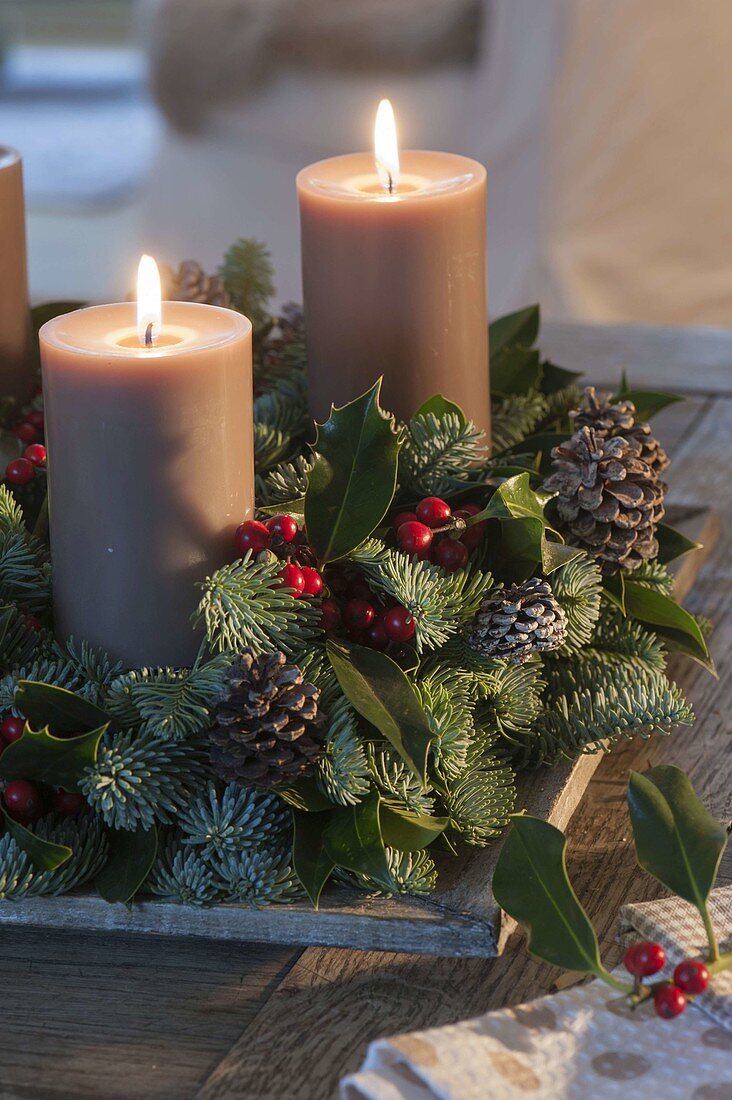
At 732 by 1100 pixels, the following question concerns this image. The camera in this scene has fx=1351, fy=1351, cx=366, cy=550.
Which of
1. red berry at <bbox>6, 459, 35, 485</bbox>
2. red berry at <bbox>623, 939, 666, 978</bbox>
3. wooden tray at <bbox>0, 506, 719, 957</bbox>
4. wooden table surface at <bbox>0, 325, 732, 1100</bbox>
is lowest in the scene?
wooden table surface at <bbox>0, 325, 732, 1100</bbox>

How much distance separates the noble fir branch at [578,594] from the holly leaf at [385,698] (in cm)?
7

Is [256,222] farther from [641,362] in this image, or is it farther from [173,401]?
[173,401]

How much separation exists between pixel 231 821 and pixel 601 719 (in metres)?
0.14

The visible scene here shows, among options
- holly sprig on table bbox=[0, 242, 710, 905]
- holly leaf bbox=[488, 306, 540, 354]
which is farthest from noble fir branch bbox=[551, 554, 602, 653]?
holly leaf bbox=[488, 306, 540, 354]

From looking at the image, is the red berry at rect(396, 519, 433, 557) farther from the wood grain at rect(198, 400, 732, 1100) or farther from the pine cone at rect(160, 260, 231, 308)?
the pine cone at rect(160, 260, 231, 308)

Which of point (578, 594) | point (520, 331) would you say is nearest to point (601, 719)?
point (578, 594)

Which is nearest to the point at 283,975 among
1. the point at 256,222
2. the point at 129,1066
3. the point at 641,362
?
the point at 129,1066

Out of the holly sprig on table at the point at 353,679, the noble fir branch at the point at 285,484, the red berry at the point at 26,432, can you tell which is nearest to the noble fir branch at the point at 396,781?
the holly sprig on table at the point at 353,679

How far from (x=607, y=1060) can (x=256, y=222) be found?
182 cm

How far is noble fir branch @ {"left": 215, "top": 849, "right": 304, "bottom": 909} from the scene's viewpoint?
410 mm

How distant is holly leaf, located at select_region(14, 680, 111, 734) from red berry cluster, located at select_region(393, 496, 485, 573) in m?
0.12

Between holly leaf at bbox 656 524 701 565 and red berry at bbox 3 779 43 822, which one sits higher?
holly leaf at bbox 656 524 701 565

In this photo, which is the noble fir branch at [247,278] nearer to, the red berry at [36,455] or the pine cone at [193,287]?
the pine cone at [193,287]

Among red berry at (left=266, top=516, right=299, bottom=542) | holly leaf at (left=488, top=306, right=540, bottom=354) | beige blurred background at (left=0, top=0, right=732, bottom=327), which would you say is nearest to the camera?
red berry at (left=266, top=516, right=299, bottom=542)
